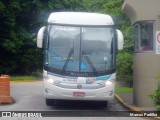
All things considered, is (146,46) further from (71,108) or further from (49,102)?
(49,102)

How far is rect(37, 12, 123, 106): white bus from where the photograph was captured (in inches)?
→ 550

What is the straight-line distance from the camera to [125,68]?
2438 cm

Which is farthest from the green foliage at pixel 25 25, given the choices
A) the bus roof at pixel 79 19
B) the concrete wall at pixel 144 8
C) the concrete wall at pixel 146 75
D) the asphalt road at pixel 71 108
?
the bus roof at pixel 79 19

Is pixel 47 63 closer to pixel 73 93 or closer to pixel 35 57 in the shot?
pixel 73 93

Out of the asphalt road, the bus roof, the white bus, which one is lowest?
the asphalt road

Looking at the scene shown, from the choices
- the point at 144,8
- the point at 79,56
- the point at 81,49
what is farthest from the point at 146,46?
the point at 79,56

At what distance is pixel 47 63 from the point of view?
14.4 metres

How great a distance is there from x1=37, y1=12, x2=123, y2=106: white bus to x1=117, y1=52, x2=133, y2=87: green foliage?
31.5 feet

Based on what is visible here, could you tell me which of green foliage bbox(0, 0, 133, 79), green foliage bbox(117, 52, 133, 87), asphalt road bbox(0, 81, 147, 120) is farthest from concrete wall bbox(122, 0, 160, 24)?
green foliage bbox(0, 0, 133, 79)

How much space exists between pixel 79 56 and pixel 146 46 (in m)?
2.54

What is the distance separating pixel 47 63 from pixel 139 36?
3488mm

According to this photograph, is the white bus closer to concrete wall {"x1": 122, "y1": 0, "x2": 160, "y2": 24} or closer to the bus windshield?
the bus windshield

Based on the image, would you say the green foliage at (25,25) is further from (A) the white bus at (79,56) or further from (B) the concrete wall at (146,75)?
(A) the white bus at (79,56)

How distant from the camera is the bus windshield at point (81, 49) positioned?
14.2 meters
